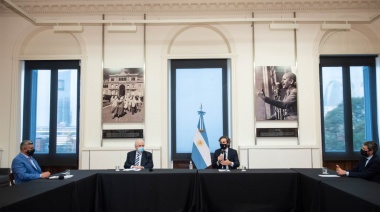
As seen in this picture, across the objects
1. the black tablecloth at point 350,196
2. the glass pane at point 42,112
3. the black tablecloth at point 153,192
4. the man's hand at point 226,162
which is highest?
the glass pane at point 42,112

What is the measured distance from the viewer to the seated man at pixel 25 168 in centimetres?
A: 410

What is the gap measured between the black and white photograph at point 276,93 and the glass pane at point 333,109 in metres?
0.87

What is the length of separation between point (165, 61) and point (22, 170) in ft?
12.2

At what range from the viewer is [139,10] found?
22.7 ft

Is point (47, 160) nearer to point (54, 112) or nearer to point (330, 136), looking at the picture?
point (54, 112)

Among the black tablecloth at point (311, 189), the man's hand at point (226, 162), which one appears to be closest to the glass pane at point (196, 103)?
the man's hand at point (226, 162)

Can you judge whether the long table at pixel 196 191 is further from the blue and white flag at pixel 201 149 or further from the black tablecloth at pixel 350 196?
the blue and white flag at pixel 201 149

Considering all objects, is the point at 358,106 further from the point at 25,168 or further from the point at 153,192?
the point at 25,168

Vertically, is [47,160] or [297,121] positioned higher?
[297,121]

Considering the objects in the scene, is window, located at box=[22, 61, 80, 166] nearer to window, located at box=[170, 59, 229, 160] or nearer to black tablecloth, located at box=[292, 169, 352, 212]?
window, located at box=[170, 59, 229, 160]

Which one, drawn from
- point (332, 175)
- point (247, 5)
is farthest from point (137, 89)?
point (332, 175)

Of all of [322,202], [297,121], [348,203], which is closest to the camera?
[348,203]

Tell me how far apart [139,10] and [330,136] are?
520 centimetres

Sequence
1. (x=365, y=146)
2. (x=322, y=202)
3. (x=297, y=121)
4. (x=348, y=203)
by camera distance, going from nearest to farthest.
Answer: (x=348, y=203), (x=322, y=202), (x=365, y=146), (x=297, y=121)
